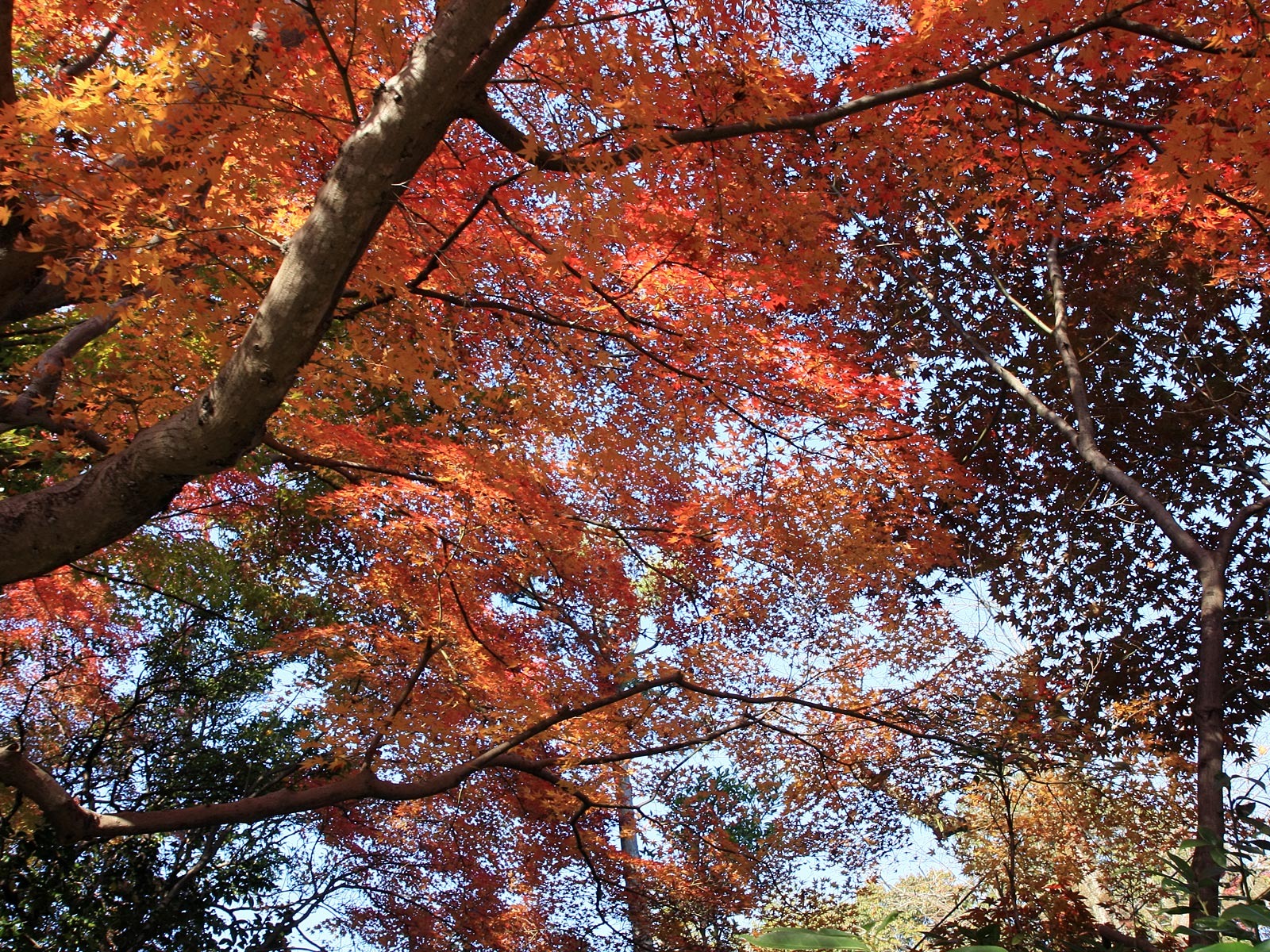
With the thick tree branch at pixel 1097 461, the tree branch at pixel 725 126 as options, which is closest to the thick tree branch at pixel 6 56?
the tree branch at pixel 725 126

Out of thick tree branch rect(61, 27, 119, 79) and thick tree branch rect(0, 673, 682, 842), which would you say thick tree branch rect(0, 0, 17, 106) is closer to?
thick tree branch rect(61, 27, 119, 79)

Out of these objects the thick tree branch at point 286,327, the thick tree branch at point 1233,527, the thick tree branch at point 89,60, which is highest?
the thick tree branch at point 1233,527

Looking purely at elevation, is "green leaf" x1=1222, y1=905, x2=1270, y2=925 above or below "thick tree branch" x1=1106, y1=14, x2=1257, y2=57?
below

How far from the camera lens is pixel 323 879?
28.9ft

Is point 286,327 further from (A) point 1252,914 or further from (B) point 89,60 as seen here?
(B) point 89,60

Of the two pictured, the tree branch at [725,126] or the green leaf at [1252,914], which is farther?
the tree branch at [725,126]

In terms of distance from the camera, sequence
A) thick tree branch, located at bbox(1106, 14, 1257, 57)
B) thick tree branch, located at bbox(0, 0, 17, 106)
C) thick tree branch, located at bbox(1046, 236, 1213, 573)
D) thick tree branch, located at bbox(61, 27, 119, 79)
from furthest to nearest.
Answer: thick tree branch, located at bbox(1046, 236, 1213, 573) → thick tree branch, located at bbox(61, 27, 119, 79) → thick tree branch, located at bbox(0, 0, 17, 106) → thick tree branch, located at bbox(1106, 14, 1257, 57)

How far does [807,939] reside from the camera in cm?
77

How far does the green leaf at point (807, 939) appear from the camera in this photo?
2.43 ft

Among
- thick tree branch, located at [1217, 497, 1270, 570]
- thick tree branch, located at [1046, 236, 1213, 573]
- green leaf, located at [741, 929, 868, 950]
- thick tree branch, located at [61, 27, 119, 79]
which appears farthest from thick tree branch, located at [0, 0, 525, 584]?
thick tree branch, located at [1217, 497, 1270, 570]

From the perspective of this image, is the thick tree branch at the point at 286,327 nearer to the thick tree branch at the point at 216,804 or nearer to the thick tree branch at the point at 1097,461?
the thick tree branch at the point at 216,804

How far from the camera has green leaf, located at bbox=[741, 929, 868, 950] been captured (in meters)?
0.74

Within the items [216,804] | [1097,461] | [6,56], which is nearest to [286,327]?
[6,56]

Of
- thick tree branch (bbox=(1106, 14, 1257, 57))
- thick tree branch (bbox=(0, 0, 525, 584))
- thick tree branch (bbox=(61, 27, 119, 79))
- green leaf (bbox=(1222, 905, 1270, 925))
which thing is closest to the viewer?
green leaf (bbox=(1222, 905, 1270, 925))
